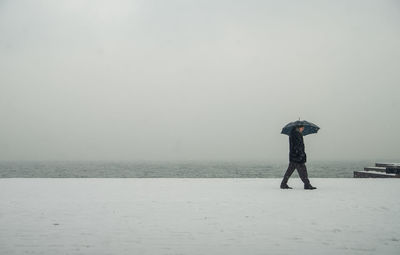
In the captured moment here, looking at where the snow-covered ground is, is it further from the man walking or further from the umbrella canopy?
the umbrella canopy

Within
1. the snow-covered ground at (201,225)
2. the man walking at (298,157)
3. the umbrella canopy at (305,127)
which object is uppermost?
the umbrella canopy at (305,127)

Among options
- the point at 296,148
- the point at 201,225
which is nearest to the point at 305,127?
the point at 296,148

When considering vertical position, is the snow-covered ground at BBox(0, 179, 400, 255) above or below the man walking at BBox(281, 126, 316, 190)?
below

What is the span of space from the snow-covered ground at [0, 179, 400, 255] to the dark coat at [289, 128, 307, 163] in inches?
87.4

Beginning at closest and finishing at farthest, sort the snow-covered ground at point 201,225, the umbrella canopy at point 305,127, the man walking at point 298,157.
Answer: the snow-covered ground at point 201,225 < the man walking at point 298,157 < the umbrella canopy at point 305,127

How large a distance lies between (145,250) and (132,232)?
0.88 metres

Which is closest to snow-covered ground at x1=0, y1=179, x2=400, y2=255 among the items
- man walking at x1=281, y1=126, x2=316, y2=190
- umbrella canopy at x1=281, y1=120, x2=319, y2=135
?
man walking at x1=281, y1=126, x2=316, y2=190

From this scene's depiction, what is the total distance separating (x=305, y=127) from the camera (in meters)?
11.5

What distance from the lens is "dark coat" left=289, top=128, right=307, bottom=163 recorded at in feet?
34.0

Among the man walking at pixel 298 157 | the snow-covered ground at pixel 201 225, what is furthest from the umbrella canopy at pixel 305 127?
the snow-covered ground at pixel 201 225

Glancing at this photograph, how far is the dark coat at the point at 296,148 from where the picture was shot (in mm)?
10375

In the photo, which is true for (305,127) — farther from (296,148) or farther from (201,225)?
(201,225)

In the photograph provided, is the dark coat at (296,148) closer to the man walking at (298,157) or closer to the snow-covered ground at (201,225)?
the man walking at (298,157)

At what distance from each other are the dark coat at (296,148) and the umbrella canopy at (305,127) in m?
0.24
